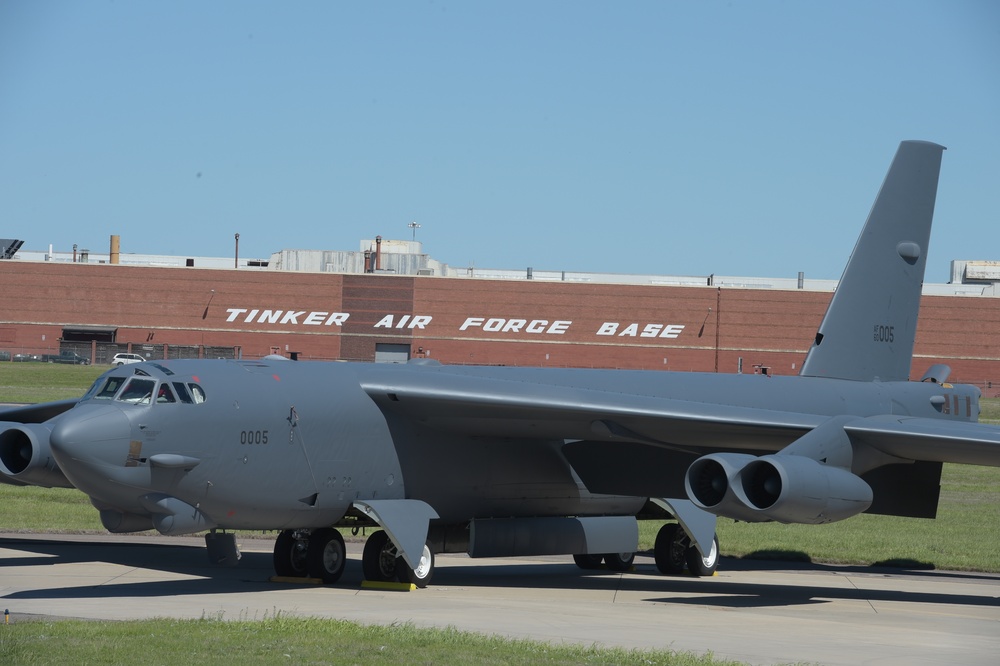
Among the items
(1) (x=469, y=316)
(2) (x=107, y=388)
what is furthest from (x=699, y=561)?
(1) (x=469, y=316)

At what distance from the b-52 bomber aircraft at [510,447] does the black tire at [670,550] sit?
52 mm

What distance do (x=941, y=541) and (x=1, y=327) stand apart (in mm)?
76064

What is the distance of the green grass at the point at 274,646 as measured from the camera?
10.9m

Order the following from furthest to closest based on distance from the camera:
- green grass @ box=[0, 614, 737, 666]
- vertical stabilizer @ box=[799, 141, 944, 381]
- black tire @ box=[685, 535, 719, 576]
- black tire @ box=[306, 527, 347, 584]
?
vertical stabilizer @ box=[799, 141, 944, 381] → black tire @ box=[685, 535, 719, 576] → black tire @ box=[306, 527, 347, 584] → green grass @ box=[0, 614, 737, 666]

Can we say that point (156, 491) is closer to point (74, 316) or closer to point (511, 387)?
point (511, 387)

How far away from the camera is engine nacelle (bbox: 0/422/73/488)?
1834cm

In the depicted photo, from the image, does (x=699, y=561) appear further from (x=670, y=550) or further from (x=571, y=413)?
(x=571, y=413)

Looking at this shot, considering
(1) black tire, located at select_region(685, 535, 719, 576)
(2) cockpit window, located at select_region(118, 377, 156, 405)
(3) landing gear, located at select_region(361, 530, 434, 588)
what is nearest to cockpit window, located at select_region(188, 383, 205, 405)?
(2) cockpit window, located at select_region(118, 377, 156, 405)

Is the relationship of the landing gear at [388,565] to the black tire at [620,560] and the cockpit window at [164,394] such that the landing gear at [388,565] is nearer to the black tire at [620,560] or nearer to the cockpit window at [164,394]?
the cockpit window at [164,394]

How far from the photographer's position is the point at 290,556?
1795 cm

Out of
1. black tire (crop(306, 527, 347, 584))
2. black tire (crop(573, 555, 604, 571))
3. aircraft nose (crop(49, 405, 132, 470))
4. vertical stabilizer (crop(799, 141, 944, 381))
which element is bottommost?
black tire (crop(573, 555, 604, 571))

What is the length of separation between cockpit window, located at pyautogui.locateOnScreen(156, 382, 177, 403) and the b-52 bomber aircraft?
18 millimetres

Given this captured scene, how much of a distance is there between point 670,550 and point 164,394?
9386mm

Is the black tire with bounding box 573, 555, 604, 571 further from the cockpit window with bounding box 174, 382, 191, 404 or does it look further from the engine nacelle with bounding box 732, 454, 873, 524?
the cockpit window with bounding box 174, 382, 191, 404
